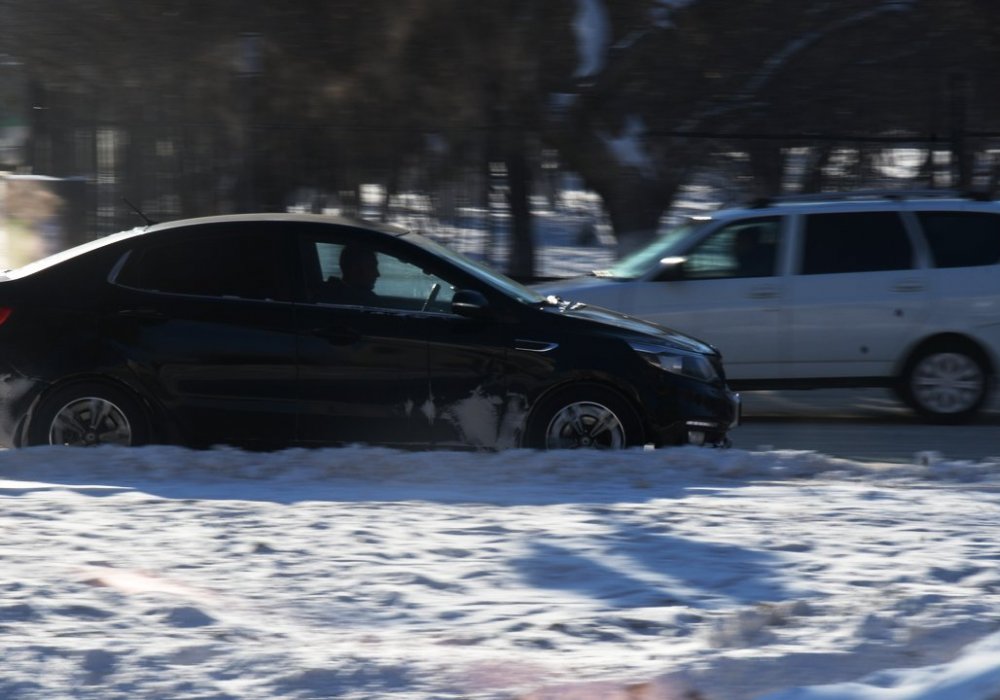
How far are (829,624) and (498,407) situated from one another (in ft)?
11.6

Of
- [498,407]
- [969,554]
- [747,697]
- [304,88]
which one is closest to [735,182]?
[304,88]

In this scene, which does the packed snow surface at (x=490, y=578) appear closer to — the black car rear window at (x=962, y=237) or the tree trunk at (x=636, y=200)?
the black car rear window at (x=962, y=237)

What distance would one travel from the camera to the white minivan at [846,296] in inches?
435

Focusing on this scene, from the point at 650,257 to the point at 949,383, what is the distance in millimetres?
2466

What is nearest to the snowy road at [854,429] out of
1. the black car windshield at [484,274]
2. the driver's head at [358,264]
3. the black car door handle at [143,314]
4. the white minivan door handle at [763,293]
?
the white minivan door handle at [763,293]

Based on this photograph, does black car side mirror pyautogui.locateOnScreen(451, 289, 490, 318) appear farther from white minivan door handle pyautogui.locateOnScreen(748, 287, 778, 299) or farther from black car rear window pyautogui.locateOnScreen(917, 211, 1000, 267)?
black car rear window pyautogui.locateOnScreen(917, 211, 1000, 267)

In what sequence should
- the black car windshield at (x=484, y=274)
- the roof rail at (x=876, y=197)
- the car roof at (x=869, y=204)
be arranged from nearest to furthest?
the black car windshield at (x=484, y=274), the car roof at (x=869, y=204), the roof rail at (x=876, y=197)

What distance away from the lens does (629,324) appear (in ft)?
27.7

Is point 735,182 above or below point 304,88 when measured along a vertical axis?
below

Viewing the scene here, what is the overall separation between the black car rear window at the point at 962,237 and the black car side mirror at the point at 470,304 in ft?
15.2

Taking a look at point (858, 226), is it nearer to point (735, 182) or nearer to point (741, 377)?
point (741, 377)

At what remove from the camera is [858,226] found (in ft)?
36.9

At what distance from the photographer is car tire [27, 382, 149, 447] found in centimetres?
791

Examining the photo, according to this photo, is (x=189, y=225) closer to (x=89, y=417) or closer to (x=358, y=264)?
(x=358, y=264)
